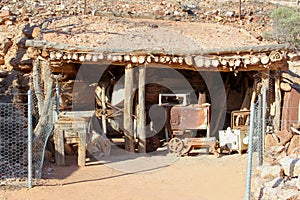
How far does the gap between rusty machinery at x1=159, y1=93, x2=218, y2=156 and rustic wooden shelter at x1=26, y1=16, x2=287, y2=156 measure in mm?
737

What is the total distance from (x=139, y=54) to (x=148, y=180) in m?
3.09

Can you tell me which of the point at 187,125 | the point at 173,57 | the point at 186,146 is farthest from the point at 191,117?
the point at 173,57

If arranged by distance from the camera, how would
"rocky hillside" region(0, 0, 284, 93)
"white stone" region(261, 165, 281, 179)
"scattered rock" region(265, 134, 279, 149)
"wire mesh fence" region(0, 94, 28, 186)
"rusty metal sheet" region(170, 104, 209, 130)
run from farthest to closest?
"rocky hillside" region(0, 0, 284, 93), "rusty metal sheet" region(170, 104, 209, 130), "scattered rock" region(265, 134, 279, 149), "wire mesh fence" region(0, 94, 28, 186), "white stone" region(261, 165, 281, 179)

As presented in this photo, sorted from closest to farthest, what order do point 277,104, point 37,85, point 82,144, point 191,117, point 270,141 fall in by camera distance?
point 82,144 → point 270,141 → point 277,104 → point 37,85 → point 191,117

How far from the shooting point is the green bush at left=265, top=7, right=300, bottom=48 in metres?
17.9

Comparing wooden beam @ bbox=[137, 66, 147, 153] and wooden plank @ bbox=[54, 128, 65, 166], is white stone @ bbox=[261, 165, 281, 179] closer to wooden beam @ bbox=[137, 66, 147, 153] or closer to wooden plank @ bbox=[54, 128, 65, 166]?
wooden beam @ bbox=[137, 66, 147, 153]

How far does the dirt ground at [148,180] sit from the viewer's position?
719 cm

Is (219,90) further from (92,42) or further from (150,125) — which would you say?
(92,42)

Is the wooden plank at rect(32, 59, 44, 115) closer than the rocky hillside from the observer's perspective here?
Yes

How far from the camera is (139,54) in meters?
9.68

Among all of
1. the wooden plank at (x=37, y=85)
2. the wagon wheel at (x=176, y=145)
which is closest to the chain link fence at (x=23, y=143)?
the wooden plank at (x=37, y=85)

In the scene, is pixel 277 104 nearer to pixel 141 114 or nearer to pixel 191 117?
pixel 191 117

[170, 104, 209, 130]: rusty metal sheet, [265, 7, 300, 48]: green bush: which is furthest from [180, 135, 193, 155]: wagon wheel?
[265, 7, 300, 48]: green bush

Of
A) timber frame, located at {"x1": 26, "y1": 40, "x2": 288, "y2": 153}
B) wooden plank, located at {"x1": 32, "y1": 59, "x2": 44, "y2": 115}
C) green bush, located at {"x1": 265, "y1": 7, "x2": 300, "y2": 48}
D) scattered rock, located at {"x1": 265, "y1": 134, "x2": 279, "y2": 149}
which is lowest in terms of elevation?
scattered rock, located at {"x1": 265, "y1": 134, "x2": 279, "y2": 149}
